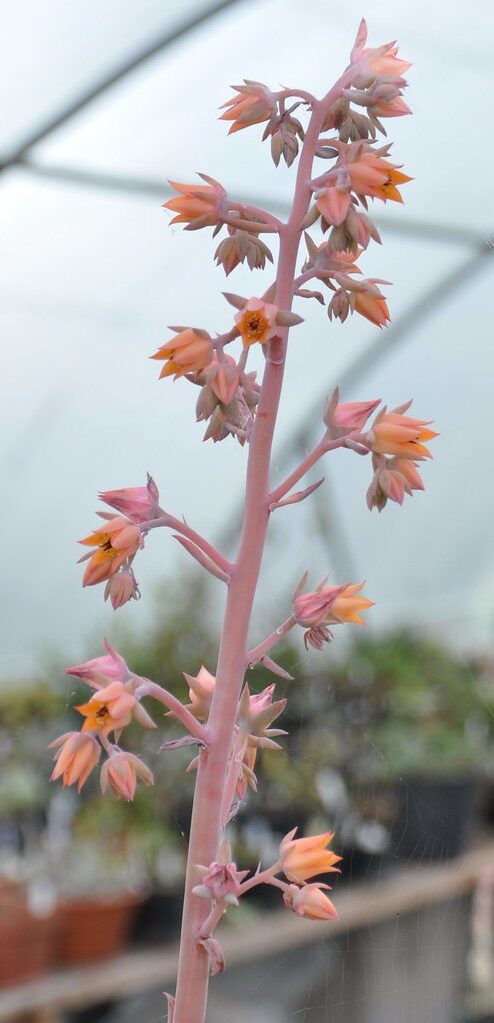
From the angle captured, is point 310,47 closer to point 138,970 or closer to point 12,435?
point 12,435

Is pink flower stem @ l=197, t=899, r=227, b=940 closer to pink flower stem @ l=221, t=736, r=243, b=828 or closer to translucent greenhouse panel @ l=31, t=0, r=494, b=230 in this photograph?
pink flower stem @ l=221, t=736, r=243, b=828

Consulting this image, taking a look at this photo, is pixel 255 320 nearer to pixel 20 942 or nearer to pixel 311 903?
pixel 311 903

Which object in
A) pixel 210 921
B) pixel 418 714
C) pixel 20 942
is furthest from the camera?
pixel 418 714

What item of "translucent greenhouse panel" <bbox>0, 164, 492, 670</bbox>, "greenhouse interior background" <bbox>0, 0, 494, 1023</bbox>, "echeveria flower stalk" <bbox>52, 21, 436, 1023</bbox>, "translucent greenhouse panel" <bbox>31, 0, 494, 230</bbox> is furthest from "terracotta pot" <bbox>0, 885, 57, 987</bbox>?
"echeveria flower stalk" <bbox>52, 21, 436, 1023</bbox>

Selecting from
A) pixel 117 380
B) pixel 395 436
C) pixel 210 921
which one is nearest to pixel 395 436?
pixel 395 436

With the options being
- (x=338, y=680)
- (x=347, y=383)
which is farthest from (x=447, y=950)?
(x=347, y=383)
